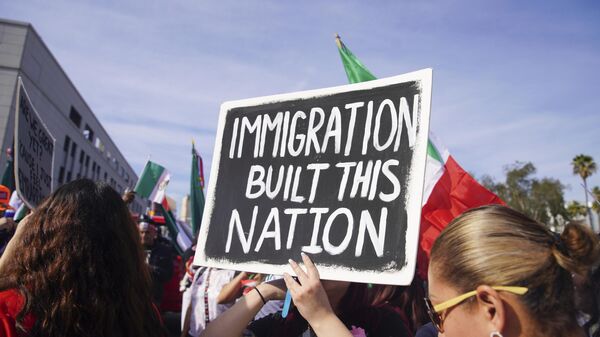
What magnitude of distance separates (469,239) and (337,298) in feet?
3.39

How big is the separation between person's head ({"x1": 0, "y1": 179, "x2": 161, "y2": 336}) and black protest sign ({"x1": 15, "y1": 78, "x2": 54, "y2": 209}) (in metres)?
2.09

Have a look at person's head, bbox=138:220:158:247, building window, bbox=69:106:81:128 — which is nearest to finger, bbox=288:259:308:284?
person's head, bbox=138:220:158:247

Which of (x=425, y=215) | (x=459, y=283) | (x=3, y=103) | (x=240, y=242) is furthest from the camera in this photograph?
(x=3, y=103)

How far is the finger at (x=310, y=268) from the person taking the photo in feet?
5.52

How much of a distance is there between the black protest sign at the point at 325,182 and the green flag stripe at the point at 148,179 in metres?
6.85

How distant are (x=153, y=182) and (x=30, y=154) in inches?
204

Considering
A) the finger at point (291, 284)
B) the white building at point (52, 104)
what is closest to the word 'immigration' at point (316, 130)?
the finger at point (291, 284)

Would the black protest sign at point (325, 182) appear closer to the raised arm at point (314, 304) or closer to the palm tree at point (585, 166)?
the raised arm at point (314, 304)

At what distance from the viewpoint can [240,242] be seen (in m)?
1.97

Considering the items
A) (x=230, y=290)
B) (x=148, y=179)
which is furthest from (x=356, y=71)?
(x=148, y=179)

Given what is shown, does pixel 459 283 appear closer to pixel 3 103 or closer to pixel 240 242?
pixel 240 242

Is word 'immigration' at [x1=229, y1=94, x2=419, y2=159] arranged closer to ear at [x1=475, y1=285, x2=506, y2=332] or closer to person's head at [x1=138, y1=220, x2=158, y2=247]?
ear at [x1=475, y1=285, x2=506, y2=332]

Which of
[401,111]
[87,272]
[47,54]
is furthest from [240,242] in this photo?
[47,54]

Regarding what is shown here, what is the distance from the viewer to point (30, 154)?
Answer: 147 inches
